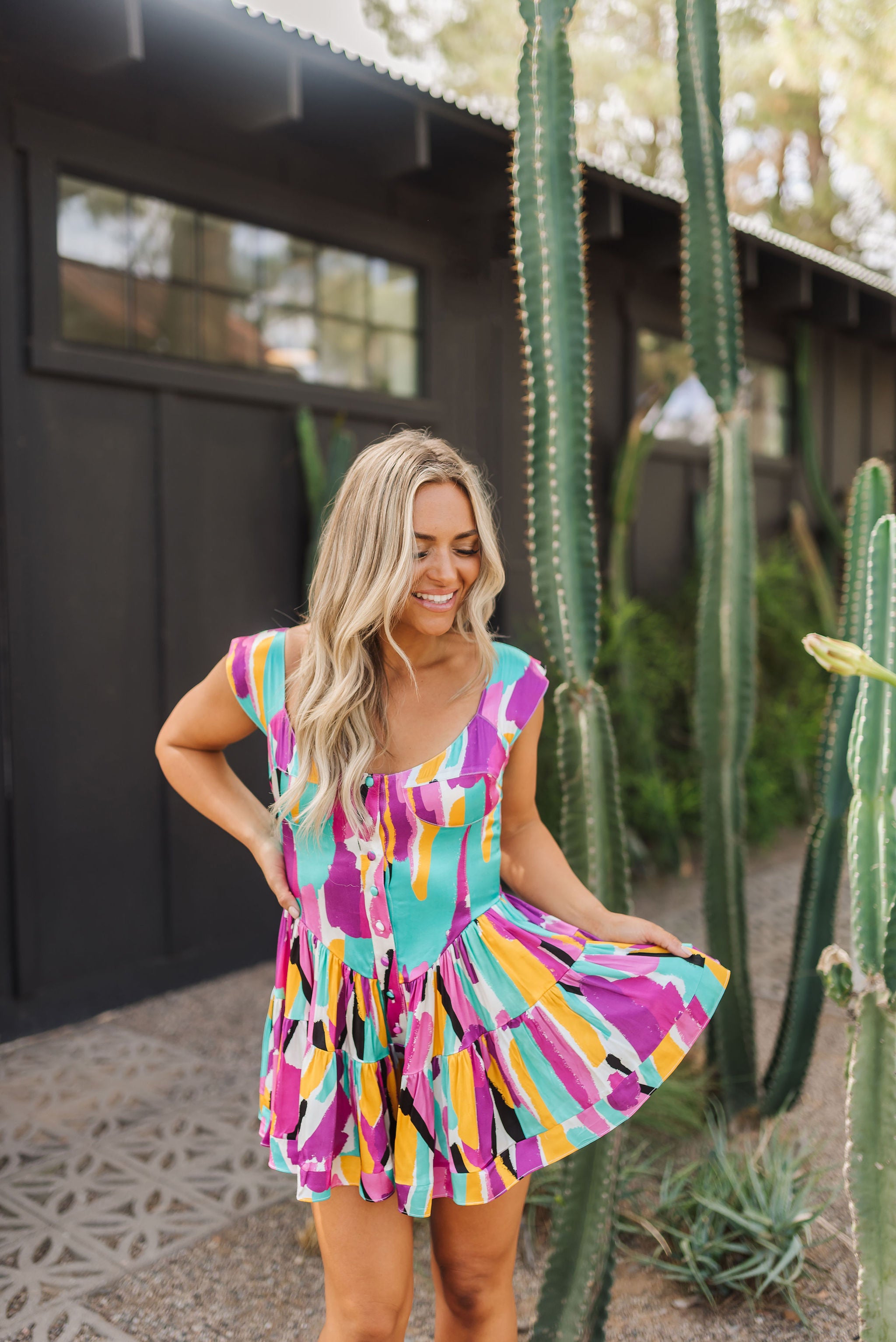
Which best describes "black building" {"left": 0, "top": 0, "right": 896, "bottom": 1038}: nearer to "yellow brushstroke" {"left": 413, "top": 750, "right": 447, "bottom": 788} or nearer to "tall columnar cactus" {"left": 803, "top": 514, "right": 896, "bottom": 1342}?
"yellow brushstroke" {"left": 413, "top": 750, "right": 447, "bottom": 788}

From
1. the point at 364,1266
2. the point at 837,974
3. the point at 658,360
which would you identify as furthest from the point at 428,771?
the point at 658,360

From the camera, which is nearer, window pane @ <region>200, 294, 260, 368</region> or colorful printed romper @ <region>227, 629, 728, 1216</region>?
colorful printed romper @ <region>227, 629, 728, 1216</region>

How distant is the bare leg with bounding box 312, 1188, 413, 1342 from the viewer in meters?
1.71

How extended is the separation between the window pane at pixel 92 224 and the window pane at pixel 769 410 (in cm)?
592

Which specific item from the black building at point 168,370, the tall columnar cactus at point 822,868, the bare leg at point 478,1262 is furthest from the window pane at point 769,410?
the bare leg at point 478,1262

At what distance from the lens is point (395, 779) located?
5.81 ft

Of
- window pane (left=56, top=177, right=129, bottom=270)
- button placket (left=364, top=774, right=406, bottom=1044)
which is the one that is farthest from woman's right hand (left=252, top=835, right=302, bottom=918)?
window pane (left=56, top=177, right=129, bottom=270)

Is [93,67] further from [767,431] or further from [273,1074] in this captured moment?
[767,431]

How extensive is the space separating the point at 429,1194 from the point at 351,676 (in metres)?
0.85

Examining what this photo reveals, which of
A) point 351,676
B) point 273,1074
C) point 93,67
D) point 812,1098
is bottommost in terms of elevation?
point 812,1098

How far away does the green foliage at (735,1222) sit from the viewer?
262 cm

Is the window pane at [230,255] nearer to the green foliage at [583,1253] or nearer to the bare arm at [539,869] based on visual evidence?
the bare arm at [539,869]

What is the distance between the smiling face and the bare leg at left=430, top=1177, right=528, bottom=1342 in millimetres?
981

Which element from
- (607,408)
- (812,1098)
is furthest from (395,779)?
(607,408)
